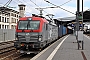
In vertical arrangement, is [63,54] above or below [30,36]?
below

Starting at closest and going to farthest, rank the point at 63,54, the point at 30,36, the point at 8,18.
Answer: the point at 63,54
the point at 30,36
the point at 8,18

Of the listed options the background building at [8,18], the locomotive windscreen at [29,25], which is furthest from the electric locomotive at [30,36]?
the background building at [8,18]

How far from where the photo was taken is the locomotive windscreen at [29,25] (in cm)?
1548

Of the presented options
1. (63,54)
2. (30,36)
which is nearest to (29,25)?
(30,36)

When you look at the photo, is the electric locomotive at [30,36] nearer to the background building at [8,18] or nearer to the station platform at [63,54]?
the station platform at [63,54]

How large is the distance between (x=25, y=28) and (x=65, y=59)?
5.03m

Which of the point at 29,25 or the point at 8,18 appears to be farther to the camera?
the point at 8,18

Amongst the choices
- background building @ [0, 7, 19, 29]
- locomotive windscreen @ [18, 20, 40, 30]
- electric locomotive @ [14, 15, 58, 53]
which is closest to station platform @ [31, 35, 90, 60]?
electric locomotive @ [14, 15, 58, 53]

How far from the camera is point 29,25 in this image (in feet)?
51.3

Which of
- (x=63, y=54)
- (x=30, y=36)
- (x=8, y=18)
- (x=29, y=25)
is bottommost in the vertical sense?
(x=63, y=54)

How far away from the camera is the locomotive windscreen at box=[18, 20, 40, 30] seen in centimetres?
1548

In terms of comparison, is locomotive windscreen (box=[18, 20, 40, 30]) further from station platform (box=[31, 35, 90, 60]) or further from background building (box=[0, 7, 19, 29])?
background building (box=[0, 7, 19, 29])

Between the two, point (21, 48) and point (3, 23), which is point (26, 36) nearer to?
point (21, 48)

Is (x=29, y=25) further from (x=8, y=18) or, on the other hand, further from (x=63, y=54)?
(x=8, y=18)
